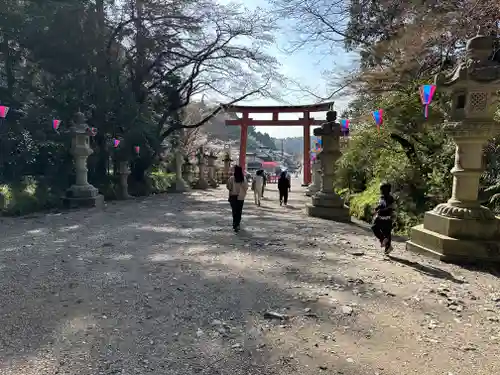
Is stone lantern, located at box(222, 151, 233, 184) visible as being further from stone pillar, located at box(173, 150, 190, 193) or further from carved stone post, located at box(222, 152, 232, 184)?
stone pillar, located at box(173, 150, 190, 193)

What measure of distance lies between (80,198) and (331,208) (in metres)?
7.37

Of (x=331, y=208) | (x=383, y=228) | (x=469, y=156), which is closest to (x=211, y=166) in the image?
(x=331, y=208)

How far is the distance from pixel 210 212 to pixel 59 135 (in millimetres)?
6280

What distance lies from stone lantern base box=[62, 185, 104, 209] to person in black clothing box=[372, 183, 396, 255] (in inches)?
333

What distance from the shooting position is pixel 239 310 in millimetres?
3090

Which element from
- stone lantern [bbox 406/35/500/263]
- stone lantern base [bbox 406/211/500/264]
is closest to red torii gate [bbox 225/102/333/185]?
stone lantern [bbox 406/35/500/263]

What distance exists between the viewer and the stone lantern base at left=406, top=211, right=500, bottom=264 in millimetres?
4363

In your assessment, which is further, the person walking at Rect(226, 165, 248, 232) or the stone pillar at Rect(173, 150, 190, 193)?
the stone pillar at Rect(173, 150, 190, 193)

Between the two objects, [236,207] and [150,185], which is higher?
[236,207]

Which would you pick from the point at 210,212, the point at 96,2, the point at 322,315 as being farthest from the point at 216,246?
the point at 96,2

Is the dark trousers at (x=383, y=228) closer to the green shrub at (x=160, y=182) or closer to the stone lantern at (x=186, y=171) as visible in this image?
the green shrub at (x=160, y=182)

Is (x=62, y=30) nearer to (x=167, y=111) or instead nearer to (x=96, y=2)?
(x=96, y=2)

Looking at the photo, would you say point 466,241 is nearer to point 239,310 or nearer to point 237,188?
point 239,310

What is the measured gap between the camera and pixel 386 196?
4.68 metres
